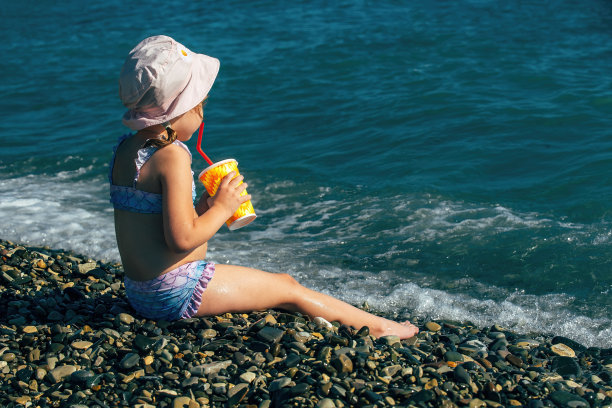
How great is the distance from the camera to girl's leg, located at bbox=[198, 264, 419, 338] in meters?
4.09

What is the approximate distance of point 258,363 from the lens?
3.61m

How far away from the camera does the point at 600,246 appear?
6.10 meters

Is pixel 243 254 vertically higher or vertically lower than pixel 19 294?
lower

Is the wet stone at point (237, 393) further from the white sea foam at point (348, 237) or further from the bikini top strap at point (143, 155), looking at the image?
the white sea foam at point (348, 237)

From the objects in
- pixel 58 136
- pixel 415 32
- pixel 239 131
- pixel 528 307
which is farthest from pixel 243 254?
pixel 415 32

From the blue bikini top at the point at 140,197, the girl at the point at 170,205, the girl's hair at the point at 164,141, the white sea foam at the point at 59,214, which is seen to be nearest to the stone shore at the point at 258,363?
the girl at the point at 170,205

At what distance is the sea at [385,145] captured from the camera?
5.84 m

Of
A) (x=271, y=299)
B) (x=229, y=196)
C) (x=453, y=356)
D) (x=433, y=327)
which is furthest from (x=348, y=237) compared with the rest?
(x=229, y=196)

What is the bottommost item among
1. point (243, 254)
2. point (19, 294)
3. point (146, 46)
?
point (243, 254)

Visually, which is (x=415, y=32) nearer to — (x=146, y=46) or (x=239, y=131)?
(x=239, y=131)

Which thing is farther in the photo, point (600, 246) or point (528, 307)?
point (600, 246)

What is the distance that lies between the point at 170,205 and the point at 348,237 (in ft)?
10.4

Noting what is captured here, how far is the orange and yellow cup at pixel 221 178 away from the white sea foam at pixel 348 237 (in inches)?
62.3

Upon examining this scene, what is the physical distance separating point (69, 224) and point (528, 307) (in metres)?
4.18
